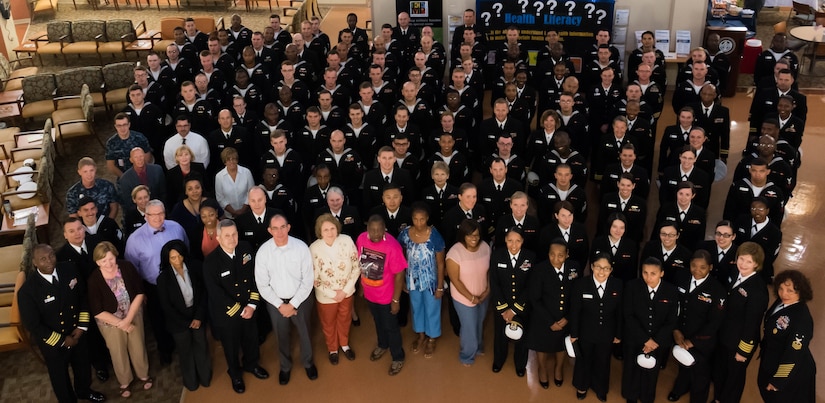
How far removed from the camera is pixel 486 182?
662 centimetres

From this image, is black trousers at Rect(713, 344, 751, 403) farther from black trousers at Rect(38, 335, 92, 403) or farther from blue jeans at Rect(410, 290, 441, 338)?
black trousers at Rect(38, 335, 92, 403)

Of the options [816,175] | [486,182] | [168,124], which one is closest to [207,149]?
[168,124]

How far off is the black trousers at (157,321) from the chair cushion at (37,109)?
20.6 feet

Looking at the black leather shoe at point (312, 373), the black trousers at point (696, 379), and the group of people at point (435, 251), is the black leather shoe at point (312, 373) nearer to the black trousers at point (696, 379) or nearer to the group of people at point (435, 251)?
the group of people at point (435, 251)

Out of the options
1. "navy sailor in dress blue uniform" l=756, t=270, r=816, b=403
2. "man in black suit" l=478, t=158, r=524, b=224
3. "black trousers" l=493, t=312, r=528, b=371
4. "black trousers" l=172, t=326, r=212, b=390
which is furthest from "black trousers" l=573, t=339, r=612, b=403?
"black trousers" l=172, t=326, r=212, b=390

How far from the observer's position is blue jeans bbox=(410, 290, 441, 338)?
5.97 meters

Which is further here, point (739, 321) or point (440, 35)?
point (440, 35)

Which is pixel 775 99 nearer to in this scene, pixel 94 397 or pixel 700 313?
pixel 700 313

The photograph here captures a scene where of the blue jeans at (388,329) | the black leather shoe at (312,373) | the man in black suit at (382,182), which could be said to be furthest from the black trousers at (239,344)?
the man in black suit at (382,182)

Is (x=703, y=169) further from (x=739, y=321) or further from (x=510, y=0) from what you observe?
(x=510, y=0)

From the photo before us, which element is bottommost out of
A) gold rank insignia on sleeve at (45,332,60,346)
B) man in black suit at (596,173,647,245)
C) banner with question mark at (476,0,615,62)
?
gold rank insignia on sleeve at (45,332,60,346)

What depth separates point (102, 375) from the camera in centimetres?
618

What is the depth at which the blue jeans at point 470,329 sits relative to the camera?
5816 millimetres

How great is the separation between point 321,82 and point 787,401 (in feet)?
24.3
